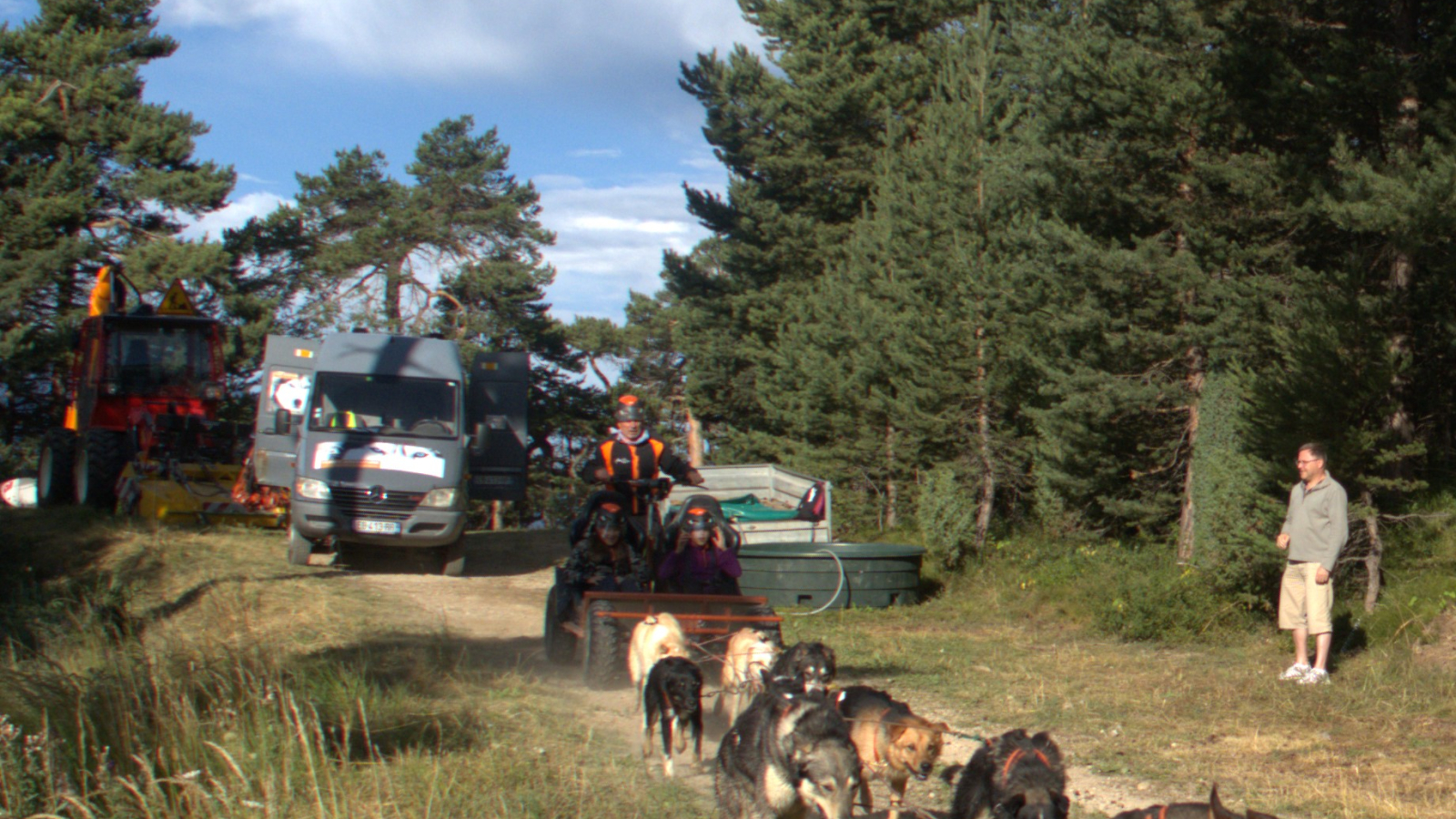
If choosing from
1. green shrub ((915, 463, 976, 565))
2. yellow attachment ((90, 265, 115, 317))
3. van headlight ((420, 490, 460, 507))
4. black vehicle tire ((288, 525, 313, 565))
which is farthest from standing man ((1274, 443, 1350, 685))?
yellow attachment ((90, 265, 115, 317))

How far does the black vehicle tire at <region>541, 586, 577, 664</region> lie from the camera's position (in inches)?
363

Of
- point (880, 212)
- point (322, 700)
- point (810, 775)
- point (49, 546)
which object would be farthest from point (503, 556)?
point (810, 775)

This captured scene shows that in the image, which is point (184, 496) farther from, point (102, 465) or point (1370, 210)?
point (1370, 210)

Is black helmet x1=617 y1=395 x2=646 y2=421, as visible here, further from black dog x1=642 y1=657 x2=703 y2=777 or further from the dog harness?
the dog harness

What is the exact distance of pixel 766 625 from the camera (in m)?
7.79

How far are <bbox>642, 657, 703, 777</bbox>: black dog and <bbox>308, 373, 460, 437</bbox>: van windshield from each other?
31.6 feet

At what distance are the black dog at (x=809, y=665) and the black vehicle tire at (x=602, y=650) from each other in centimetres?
205

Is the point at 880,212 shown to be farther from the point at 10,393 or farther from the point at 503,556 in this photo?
the point at 10,393

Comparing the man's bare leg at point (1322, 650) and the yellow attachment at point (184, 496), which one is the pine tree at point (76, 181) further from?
the man's bare leg at point (1322, 650)

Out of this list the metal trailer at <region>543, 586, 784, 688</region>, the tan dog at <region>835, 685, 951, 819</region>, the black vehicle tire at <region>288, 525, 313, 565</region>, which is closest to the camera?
the tan dog at <region>835, 685, 951, 819</region>

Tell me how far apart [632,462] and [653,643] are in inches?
106

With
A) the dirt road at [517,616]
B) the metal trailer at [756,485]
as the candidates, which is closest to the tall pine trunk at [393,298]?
the dirt road at [517,616]

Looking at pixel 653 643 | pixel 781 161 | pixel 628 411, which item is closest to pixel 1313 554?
pixel 653 643

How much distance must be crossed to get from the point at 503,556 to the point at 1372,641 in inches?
495
